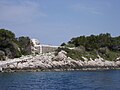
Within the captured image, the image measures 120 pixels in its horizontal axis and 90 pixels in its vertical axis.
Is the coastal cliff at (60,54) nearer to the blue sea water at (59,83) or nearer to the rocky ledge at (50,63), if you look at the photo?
the rocky ledge at (50,63)

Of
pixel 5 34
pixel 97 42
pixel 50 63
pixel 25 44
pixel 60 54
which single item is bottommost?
pixel 50 63

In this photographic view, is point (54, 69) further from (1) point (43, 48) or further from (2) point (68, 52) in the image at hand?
(1) point (43, 48)

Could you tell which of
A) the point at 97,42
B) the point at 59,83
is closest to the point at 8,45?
the point at 97,42

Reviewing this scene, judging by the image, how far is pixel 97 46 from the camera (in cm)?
12581

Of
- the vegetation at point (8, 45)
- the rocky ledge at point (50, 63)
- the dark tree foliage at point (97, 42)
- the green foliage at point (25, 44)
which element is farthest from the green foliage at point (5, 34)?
the dark tree foliage at point (97, 42)

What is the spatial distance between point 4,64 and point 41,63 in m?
11.2

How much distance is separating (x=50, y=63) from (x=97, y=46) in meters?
32.7

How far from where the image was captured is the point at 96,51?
394 ft

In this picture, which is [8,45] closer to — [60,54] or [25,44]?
[60,54]

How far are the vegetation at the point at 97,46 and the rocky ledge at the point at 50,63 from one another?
4690mm

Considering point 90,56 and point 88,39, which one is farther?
point 88,39

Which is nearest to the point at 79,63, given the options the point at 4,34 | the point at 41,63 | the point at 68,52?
the point at 68,52

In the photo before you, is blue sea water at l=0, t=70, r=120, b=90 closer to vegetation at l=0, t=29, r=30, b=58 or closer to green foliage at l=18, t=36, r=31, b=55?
vegetation at l=0, t=29, r=30, b=58

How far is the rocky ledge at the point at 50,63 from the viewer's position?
293ft
